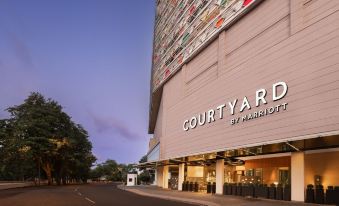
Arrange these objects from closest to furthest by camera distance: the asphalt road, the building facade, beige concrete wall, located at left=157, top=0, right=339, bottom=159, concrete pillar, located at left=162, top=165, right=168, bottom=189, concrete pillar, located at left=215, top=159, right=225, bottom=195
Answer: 1. the asphalt road
2. beige concrete wall, located at left=157, top=0, right=339, bottom=159
3. the building facade
4. concrete pillar, located at left=215, top=159, right=225, bottom=195
5. concrete pillar, located at left=162, top=165, right=168, bottom=189

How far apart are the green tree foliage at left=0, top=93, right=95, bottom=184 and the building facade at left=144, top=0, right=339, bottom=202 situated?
18485 mm

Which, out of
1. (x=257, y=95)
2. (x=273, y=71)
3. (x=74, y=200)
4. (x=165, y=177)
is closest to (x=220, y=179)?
(x=257, y=95)

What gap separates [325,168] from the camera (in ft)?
99.6

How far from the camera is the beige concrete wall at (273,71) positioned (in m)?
24.6

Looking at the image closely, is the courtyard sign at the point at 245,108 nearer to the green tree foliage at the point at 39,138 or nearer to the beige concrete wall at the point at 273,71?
the beige concrete wall at the point at 273,71

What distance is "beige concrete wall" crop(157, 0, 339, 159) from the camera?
80.6 feet

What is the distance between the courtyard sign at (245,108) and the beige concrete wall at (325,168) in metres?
4.97

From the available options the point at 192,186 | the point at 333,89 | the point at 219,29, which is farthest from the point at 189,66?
the point at 333,89

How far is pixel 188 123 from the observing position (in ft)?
155

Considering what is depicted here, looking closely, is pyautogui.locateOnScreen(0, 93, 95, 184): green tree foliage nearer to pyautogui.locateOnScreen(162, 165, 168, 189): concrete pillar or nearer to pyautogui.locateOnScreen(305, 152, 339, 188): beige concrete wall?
pyautogui.locateOnScreen(162, 165, 168, 189): concrete pillar

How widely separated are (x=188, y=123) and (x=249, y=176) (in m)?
10.2

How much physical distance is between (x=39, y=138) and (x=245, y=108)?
37.6m

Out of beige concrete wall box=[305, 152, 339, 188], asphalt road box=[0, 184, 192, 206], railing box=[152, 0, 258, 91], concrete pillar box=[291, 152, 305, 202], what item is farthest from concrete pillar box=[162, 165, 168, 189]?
concrete pillar box=[291, 152, 305, 202]

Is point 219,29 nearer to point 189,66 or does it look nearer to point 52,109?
point 189,66
